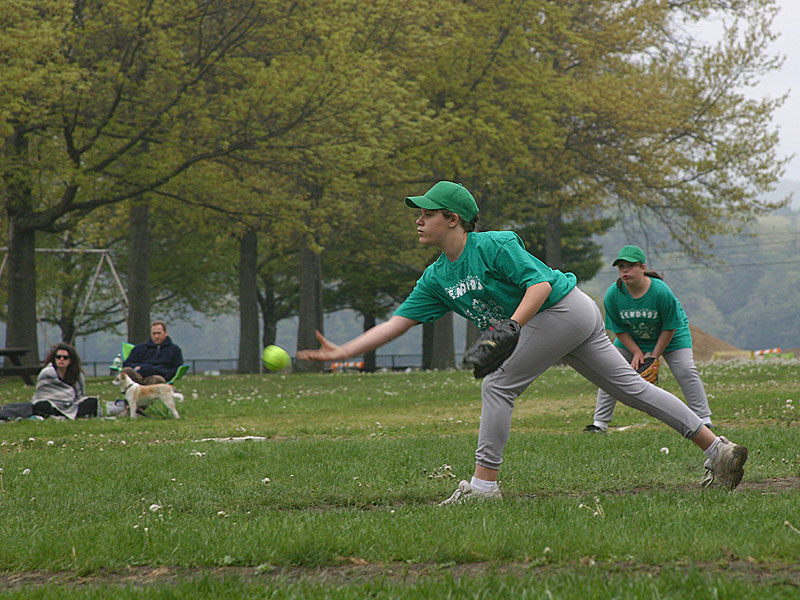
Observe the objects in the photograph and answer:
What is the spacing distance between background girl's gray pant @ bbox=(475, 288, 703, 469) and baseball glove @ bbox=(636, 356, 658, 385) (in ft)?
9.83

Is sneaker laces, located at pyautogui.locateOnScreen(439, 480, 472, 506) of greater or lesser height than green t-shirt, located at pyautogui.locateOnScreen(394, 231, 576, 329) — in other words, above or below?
below

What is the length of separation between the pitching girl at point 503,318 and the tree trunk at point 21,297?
20253 mm

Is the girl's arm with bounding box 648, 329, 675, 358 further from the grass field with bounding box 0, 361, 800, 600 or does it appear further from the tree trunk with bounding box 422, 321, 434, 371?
the tree trunk with bounding box 422, 321, 434, 371

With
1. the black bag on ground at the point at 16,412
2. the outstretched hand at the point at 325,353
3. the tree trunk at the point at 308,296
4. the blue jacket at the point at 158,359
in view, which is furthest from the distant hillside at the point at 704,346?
the outstretched hand at the point at 325,353

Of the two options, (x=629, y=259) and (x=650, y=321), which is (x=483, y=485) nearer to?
(x=629, y=259)

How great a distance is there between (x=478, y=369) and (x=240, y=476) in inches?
98.1

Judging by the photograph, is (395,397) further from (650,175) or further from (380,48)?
(650,175)

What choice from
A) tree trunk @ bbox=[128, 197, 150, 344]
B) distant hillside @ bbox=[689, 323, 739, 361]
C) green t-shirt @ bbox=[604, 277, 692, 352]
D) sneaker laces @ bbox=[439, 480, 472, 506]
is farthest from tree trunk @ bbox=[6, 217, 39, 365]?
distant hillside @ bbox=[689, 323, 739, 361]

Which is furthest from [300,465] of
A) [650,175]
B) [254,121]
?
[650,175]

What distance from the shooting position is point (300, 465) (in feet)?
24.1

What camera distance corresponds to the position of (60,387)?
13.0 m

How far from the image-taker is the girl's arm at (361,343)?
5441 millimetres

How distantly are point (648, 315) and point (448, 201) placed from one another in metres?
4.11

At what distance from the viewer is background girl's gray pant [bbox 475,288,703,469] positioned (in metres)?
5.66
